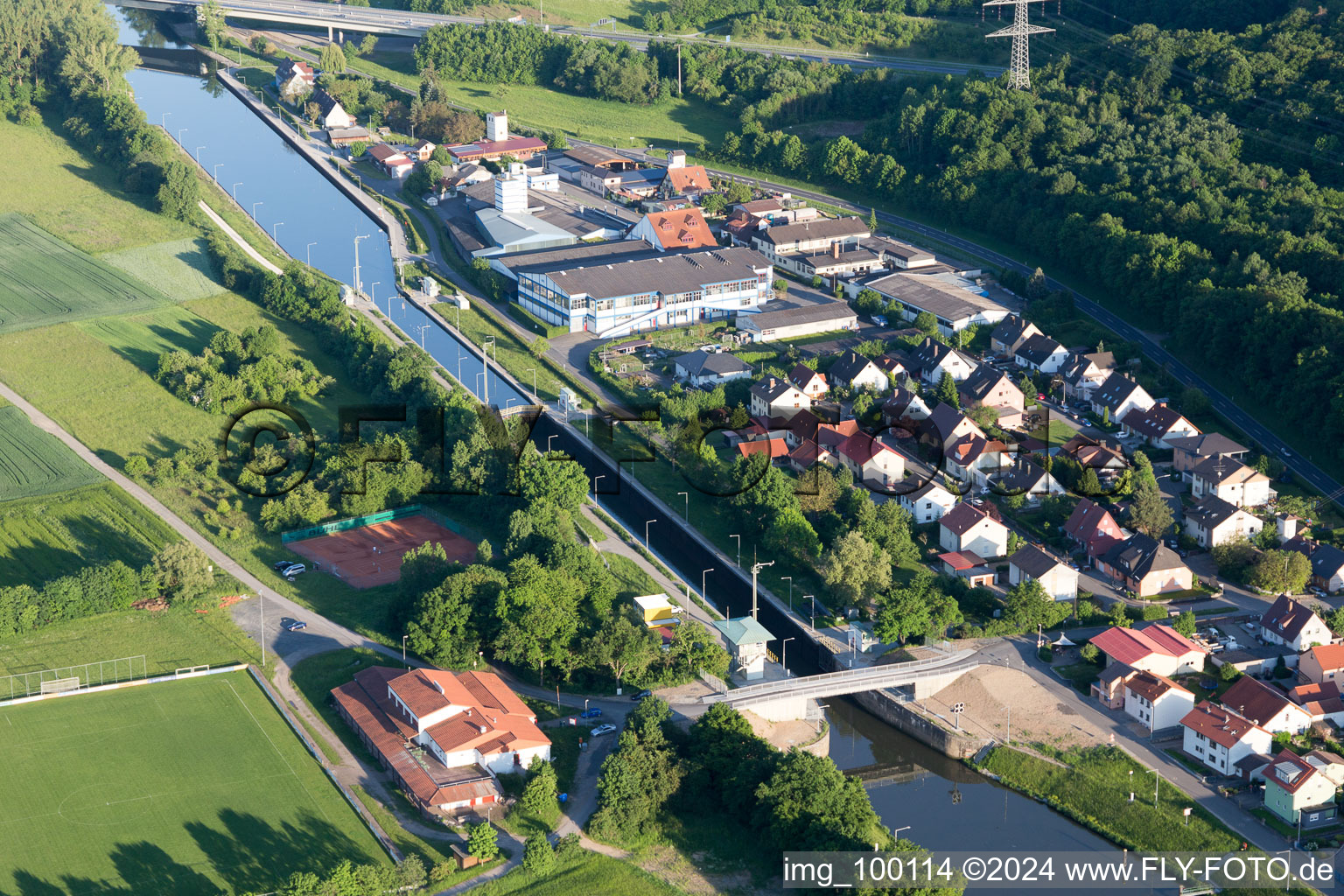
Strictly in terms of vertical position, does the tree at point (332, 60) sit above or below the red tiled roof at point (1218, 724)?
above

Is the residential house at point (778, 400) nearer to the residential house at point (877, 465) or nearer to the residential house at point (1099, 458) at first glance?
the residential house at point (877, 465)

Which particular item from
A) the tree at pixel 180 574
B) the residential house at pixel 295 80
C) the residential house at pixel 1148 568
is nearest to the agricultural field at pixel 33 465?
the tree at pixel 180 574

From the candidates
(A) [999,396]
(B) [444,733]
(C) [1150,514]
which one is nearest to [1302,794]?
(C) [1150,514]

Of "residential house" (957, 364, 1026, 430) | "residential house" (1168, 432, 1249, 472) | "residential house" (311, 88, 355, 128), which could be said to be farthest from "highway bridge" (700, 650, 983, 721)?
Result: "residential house" (311, 88, 355, 128)

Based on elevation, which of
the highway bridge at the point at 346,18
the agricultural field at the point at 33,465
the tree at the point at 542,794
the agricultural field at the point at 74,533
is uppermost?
the highway bridge at the point at 346,18

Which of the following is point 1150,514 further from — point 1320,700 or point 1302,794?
point 1302,794

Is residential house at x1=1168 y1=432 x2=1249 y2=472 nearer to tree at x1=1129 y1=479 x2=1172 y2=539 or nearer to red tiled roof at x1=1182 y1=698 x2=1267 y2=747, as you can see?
tree at x1=1129 y1=479 x2=1172 y2=539
